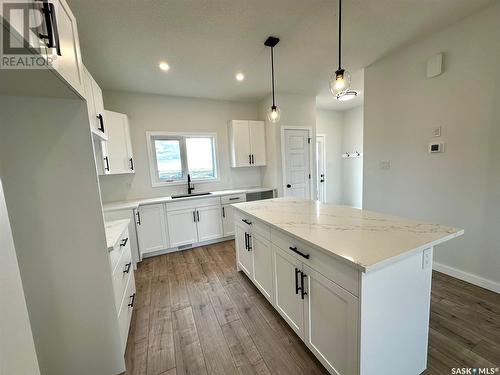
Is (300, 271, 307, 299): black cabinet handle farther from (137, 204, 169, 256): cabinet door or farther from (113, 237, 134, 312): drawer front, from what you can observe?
(137, 204, 169, 256): cabinet door

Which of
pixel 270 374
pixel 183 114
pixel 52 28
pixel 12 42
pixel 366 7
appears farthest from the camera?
pixel 183 114

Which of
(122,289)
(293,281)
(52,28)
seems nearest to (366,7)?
(52,28)

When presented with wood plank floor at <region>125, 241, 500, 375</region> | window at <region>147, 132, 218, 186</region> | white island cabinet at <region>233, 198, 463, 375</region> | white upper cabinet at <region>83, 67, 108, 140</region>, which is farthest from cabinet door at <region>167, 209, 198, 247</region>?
white island cabinet at <region>233, 198, 463, 375</region>

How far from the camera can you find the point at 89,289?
4.23ft

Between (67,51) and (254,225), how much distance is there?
1.79 meters

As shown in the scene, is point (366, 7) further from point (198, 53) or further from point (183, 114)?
point (183, 114)

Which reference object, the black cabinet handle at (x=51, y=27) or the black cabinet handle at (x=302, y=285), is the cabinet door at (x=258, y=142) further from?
the black cabinet handle at (x=51, y=27)

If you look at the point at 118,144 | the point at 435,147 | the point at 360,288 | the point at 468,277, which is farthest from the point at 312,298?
the point at 118,144

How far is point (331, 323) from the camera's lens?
1215 mm

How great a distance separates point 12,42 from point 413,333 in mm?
2280

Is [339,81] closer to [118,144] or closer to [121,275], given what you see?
[121,275]

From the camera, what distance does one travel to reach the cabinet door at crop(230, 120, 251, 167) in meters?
4.05

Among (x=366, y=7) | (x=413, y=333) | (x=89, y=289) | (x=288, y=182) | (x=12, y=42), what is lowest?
(x=413, y=333)

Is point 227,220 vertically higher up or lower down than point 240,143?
lower down
